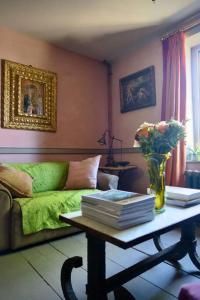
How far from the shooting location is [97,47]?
337 centimetres

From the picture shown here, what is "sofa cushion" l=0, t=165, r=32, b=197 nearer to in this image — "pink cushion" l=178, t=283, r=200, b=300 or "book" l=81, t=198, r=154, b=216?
"book" l=81, t=198, r=154, b=216

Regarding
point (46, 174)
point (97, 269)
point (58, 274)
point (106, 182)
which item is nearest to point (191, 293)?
point (97, 269)

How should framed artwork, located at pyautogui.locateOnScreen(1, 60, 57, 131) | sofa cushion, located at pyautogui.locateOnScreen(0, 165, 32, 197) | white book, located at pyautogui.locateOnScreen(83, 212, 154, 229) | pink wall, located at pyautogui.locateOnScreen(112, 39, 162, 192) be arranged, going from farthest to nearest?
pink wall, located at pyautogui.locateOnScreen(112, 39, 162, 192) < framed artwork, located at pyautogui.locateOnScreen(1, 60, 57, 131) < sofa cushion, located at pyautogui.locateOnScreen(0, 165, 32, 197) < white book, located at pyautogui.locateOnScreen(83, 212, 154, 229)

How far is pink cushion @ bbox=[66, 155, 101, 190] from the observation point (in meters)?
2.72

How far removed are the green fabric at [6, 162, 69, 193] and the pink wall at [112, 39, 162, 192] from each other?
111cm

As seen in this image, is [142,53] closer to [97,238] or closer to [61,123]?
[61,123]

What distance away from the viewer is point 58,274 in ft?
5.17

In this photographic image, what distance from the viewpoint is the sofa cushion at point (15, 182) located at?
7.04ft

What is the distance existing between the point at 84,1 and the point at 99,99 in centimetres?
160

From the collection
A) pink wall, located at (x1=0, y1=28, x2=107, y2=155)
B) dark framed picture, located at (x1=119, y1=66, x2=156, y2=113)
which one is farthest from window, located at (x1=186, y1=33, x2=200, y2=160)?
pink wall, located at (x1=0, y1=28, x2=107, y2=155)

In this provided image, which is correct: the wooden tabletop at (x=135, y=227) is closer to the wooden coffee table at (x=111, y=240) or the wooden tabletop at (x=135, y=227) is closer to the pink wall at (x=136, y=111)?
the wooden coffee table at (x=111, y=240)

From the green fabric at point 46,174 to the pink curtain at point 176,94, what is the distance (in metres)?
1.35

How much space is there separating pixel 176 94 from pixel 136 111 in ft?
2.64

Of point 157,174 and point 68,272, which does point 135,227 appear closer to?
point 157,174
